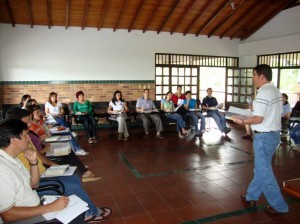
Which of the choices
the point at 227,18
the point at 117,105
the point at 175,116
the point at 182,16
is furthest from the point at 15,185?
the point at 227,18

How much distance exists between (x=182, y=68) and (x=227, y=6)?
253cm

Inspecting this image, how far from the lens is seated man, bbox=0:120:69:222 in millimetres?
1750

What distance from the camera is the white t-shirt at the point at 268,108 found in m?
3.00

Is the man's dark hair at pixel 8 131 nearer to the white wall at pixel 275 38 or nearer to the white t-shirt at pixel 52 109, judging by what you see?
the white t-shirt at pixel 52 109

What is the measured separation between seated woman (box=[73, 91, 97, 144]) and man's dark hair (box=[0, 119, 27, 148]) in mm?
4966

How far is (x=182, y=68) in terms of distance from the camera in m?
9.72

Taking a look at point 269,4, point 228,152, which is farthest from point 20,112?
point 269,4

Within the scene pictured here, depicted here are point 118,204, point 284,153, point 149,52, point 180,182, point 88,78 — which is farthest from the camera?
point 149,52

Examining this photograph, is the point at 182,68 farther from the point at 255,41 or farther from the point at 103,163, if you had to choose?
the point at 103,163

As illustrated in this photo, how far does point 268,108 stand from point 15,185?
2597 millimetres

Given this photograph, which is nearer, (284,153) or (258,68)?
(258,68)

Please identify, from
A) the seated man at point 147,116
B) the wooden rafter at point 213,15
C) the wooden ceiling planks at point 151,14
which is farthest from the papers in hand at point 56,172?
the wooden rafter at point 213,15

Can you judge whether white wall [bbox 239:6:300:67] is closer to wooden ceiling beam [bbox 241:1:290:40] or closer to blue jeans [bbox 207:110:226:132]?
wooden ceiling beam [bbox 241:1:290:40]

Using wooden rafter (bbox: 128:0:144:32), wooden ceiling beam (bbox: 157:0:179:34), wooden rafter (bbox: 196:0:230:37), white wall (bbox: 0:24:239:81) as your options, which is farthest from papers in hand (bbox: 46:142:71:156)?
wooden rafter (bbox: 196:0:230:37)
